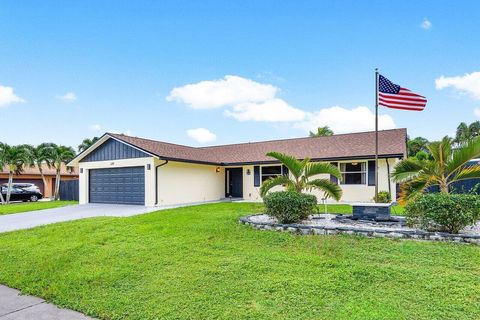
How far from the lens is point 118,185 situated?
15984mm

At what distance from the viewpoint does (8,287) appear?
455 centimetres

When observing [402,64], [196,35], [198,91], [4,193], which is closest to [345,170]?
[402,64]

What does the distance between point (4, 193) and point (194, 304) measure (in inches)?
975

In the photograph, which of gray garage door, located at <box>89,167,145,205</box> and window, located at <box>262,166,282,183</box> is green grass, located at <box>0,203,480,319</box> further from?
window, located at <box>262,166,282,183</box>

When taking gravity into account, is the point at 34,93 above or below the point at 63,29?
below

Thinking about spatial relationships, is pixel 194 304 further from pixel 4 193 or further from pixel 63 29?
pixel 4 193

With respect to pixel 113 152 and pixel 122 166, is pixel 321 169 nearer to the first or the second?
pixel 122 166

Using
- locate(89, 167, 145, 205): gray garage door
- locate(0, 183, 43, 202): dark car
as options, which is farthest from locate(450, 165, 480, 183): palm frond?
locate(0, 183, 43, 202): dark car

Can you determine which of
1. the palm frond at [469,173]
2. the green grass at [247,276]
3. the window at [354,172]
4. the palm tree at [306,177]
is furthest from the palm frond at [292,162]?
the window at [354,172]

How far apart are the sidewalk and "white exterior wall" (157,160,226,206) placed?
1066 cm

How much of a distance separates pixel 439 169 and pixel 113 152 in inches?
574

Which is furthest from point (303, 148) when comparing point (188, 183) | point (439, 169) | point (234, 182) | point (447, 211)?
point (447, 211)

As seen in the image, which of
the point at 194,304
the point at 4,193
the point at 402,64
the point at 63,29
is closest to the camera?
the point at 194,304

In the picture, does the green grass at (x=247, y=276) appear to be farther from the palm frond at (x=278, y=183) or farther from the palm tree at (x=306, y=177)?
the palm tree at (x=306, y=177)
